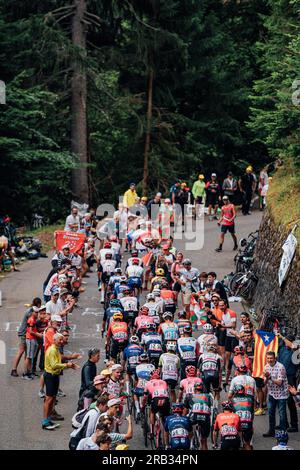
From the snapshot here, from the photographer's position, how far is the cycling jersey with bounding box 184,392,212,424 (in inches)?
742

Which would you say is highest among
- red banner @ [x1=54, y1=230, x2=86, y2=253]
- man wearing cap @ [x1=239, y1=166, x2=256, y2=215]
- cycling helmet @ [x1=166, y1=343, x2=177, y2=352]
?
man wearing cap @ [x1=239, y1=166, x2=256, y2=215]

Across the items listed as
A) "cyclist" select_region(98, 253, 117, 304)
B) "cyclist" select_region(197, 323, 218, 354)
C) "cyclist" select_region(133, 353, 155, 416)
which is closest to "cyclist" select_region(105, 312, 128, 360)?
"cyclist" select_region(197, 323, 218, 354)

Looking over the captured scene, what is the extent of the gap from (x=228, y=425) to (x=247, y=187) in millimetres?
25131

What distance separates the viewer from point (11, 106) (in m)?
38.4

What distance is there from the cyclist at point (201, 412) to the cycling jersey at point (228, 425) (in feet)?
Answer: 1.18

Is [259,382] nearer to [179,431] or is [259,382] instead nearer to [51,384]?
[51,384]

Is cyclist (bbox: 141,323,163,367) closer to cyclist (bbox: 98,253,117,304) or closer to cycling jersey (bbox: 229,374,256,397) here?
cycling jersey (bbox: 229,374,256,397)

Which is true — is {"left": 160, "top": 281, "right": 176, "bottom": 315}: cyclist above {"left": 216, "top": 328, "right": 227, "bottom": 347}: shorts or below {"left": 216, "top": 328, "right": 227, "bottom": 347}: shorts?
above

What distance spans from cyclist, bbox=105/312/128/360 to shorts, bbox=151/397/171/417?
3.42m

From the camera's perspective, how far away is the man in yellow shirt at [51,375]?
20.5 m

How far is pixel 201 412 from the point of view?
1884 cm
